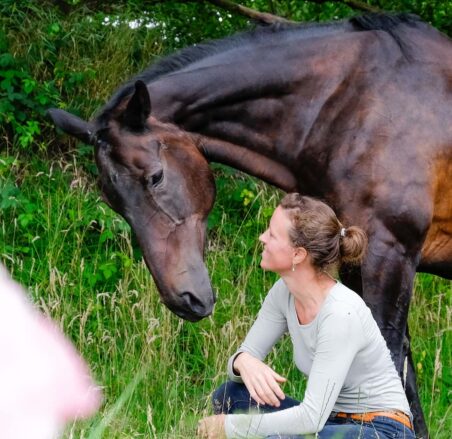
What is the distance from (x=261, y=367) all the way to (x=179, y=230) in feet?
3.32

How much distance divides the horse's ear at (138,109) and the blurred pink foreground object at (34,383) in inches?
128

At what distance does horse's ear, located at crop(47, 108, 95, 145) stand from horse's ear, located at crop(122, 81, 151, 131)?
211 mm

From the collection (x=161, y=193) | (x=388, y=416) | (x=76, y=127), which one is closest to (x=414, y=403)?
(x=388, y=416)

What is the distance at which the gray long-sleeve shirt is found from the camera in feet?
8.32

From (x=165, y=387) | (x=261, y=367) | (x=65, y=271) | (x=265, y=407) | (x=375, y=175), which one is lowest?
(x=65, y=271)

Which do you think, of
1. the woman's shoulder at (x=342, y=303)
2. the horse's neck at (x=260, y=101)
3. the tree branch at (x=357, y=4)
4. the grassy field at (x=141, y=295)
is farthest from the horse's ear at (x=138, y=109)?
the tree branch at (x=357, y=4)

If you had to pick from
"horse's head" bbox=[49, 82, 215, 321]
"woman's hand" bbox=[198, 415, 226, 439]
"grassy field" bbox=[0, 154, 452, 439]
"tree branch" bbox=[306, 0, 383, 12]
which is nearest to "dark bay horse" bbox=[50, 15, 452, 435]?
"horse's head" bbox=[49, 82, 215, 321]

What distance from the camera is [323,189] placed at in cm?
367

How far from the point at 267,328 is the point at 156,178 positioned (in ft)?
3.33

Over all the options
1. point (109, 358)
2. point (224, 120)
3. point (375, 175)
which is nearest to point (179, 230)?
point (224, 120)

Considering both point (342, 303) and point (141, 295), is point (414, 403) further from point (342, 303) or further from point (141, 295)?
point (141, 295)

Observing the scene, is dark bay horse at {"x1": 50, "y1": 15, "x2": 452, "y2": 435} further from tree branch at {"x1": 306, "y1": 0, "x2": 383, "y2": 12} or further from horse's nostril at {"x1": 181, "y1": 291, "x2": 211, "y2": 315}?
tree branch at {"x1": 306, "y1": 0, "x2": 383, "y2": 12}

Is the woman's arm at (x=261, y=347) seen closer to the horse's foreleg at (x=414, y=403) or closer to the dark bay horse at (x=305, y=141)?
the dark bay horse at (x=305, y=141)

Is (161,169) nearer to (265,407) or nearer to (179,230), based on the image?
(179,230)
